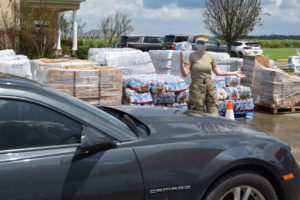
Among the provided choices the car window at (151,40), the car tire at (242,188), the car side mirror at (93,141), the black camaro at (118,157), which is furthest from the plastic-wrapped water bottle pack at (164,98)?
the car window at (151,40)

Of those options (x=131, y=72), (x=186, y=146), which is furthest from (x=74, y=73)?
(x=186, y=146)

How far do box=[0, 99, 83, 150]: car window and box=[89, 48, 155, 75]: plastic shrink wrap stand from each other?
22.1 feet

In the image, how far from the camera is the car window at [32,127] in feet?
8.15

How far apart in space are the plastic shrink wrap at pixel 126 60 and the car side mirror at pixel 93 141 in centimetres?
674

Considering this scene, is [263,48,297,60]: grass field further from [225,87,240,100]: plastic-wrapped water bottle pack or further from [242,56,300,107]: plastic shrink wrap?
[225,87,240,100]: plastic-wrapped water bottle pack

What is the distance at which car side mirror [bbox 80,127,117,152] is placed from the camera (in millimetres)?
2510

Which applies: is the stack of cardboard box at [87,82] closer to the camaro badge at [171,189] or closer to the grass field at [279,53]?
the camaro badge at [171,189]

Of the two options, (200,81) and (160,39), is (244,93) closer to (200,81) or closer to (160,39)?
A: (200,81)

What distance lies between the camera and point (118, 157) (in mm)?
2646

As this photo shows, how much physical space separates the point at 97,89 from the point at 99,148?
5095 mm

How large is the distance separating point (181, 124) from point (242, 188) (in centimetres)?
70

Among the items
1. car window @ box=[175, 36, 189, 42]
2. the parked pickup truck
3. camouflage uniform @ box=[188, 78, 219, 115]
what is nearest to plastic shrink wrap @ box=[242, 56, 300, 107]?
camouflage uniform @ box=[188, 78, 219, 115]

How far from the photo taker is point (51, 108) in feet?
8.43

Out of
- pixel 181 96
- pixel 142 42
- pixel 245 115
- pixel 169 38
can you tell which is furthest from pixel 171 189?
pixel 142 42
